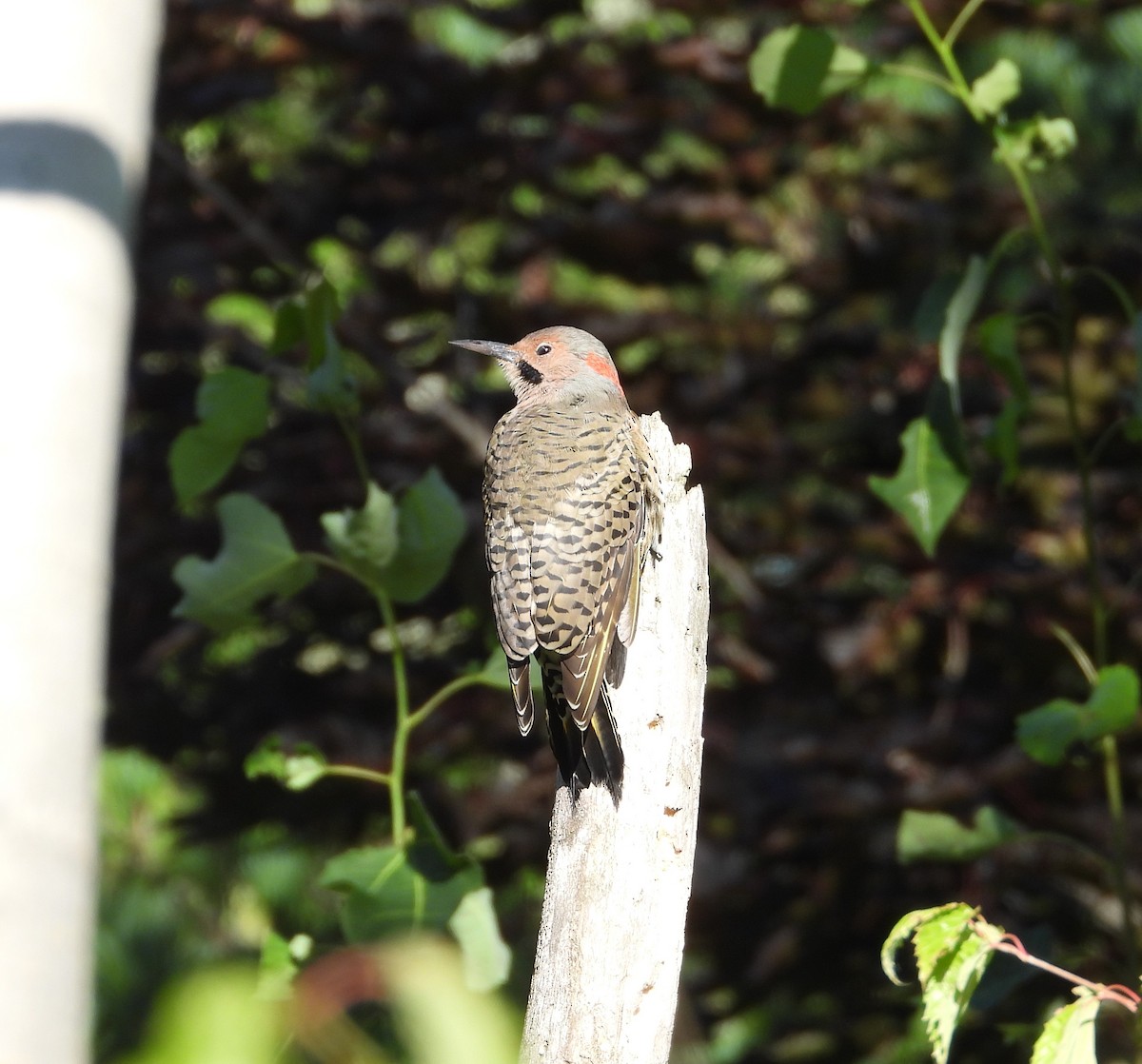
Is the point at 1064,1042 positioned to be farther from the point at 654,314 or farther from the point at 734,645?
the point at 654,314

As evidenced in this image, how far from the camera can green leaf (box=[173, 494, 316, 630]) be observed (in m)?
2.71

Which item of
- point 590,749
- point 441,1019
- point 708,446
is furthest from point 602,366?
point 441,1019

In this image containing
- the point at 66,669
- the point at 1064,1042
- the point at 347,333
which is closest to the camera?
the point at 1064,1042

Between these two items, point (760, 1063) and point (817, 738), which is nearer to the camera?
point (817, 738)

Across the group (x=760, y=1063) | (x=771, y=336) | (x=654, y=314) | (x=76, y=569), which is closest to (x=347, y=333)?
(x=654, y=314)

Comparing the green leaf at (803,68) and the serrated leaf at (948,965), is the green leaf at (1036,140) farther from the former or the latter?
the serrated leaf at (948,965)

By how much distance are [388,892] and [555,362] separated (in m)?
1.73

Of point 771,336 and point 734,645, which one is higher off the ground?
point 771,336

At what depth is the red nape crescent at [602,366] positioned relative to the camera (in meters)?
3.75

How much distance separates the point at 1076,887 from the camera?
3.32 m

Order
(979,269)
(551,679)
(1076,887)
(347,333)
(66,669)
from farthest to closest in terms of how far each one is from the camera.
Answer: (347,333) < (1076,887) < (551,679) < (979,269) < (66,669)

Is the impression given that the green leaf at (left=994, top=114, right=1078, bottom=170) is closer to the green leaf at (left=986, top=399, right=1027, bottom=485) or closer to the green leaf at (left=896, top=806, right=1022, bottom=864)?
the green leaf at (left=986, top=399, right=1027, bottom=485)

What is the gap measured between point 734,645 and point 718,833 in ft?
1.80

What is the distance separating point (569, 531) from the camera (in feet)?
10.5
